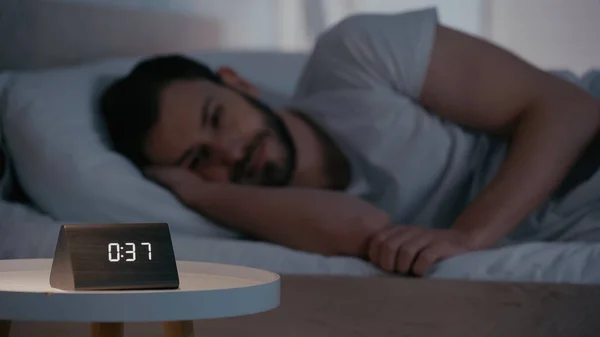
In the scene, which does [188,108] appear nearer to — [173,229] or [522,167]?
[173,229]

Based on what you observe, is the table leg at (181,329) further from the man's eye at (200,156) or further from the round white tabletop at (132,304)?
the man's eye at (200,156)

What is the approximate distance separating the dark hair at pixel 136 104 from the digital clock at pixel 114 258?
1.02m

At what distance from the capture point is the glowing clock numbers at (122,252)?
1.60ft

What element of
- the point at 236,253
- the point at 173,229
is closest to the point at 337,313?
the point at 236,253

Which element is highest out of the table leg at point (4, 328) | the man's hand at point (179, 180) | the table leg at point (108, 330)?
the table leg at point (108, 330)

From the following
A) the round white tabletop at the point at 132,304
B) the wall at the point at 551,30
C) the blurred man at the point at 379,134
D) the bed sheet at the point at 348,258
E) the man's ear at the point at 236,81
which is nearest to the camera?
the round white tabletop at the point at 132,304

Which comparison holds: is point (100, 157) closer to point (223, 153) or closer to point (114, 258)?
point (223, 153)

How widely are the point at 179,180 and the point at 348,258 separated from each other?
41 cm

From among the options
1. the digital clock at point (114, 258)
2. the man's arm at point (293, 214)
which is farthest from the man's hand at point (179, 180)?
the digital clock at point (114, 258)

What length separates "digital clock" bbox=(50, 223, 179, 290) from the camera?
47cm

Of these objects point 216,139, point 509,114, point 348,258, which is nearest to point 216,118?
point 216,139

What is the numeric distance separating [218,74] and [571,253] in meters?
0.88

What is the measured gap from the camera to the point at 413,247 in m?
1.17

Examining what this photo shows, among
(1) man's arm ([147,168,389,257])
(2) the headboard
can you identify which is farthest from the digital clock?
(2) the headboard
